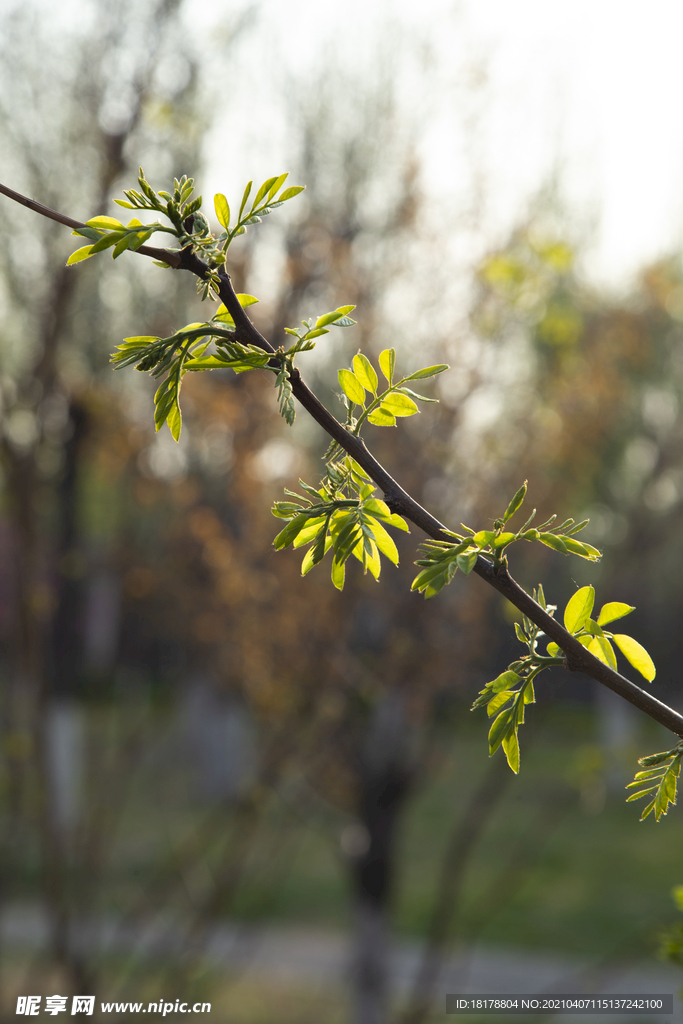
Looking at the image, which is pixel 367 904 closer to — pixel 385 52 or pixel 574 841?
pixel 385 52

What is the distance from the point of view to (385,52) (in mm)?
4113

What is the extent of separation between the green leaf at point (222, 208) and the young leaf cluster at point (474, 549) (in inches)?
14.9

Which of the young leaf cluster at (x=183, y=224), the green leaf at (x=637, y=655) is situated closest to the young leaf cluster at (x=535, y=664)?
the green leaf at (x=637, y=655)

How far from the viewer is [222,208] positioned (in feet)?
2.76

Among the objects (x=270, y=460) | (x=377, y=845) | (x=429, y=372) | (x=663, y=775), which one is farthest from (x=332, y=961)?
(x=429, y=372)

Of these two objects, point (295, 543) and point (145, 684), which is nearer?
point (295, 543)

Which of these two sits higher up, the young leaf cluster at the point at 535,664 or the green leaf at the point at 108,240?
the green leaf at the point at 108,240

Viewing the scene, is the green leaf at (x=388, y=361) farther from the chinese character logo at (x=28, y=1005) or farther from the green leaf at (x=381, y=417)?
the chinese character logo at (x=28, y=1005)

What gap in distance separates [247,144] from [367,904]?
4017 mm

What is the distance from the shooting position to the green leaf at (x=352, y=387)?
87 cm

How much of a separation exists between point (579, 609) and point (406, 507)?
0.24 meters

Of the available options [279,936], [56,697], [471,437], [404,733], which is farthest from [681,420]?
[56,697]

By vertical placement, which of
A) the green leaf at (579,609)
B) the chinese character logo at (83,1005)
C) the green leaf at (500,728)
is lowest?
the chinese character logo at (83,1005)

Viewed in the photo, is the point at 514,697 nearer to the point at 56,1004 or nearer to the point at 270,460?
the point at 270,460
